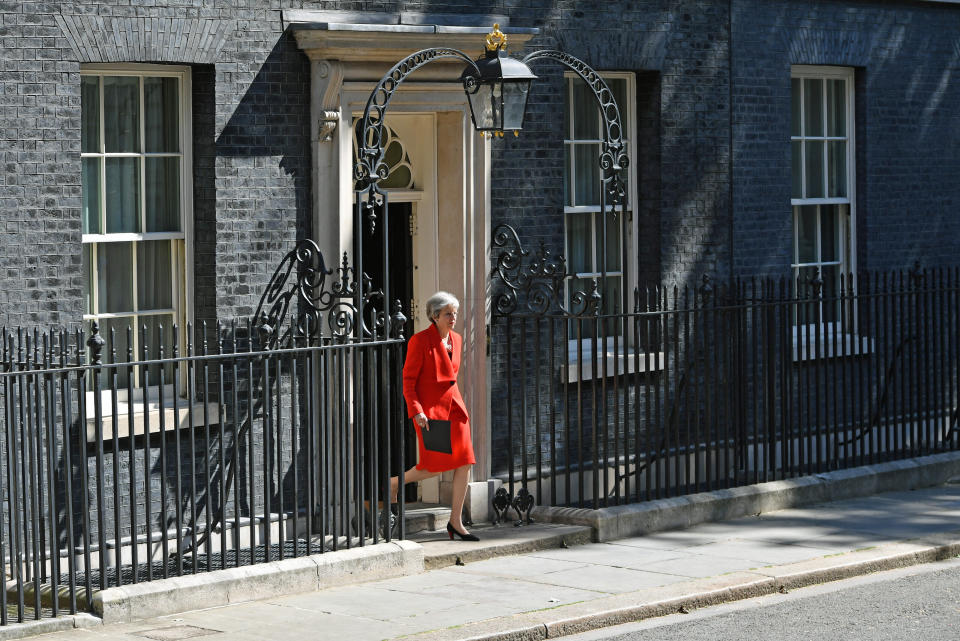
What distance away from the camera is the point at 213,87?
36.0ft

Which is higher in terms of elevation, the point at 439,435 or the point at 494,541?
the point at 439,435

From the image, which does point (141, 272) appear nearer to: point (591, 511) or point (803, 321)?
point (591, 511)

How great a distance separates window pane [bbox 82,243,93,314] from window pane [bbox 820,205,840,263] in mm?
7330

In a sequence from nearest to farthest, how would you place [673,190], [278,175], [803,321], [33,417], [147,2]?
1. [33,417]
2. [147,2]
3. [278,175]
4. [673,190]
5. [803,321]

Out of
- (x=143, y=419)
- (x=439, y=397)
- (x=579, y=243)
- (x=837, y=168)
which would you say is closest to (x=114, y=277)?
(x=143, y=419)

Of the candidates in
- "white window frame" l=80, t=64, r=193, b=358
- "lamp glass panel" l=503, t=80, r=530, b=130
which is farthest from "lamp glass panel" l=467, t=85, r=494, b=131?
"white window frame" l=80, t=64, r=193, b=358

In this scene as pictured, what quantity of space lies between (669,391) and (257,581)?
4719mm

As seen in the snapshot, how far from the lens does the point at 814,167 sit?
15367 millimetres

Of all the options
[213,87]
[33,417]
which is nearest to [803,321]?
[213,87]

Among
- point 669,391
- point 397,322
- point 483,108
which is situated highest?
point 483,108

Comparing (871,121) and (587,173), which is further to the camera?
(871,121)

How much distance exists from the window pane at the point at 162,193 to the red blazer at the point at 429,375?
5.86 ft

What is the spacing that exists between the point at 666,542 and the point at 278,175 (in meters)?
3.72

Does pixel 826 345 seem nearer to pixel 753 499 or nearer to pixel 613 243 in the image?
pixel 753 499
